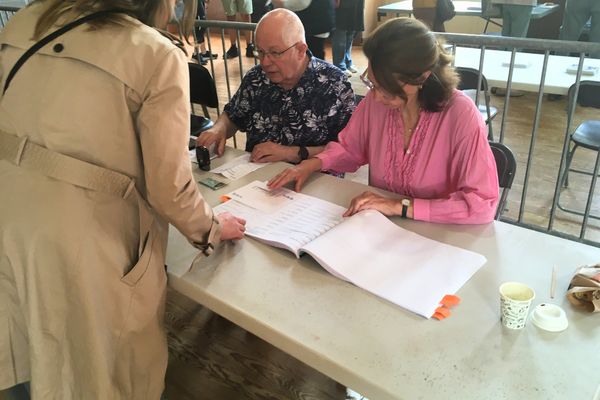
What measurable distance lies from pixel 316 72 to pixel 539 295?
4.23 feet

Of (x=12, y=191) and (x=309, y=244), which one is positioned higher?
(x=12, y=191)

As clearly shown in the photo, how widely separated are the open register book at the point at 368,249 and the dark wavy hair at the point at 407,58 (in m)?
0.38

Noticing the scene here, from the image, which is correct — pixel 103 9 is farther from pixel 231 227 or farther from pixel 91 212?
pixel 231 227

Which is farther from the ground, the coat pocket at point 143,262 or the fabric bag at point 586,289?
the coat pocket at point 143,262

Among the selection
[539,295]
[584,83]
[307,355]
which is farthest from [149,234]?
[584,83]

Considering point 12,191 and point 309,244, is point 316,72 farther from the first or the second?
point 12,191

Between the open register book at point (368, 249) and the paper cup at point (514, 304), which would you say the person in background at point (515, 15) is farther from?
the paper cup at point (514, 304)

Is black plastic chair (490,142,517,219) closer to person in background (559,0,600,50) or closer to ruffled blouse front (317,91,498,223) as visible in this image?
ruffled blouse front (317,91,498,223)

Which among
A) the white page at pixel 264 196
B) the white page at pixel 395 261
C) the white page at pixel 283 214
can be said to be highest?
the white page at pixel 395 261

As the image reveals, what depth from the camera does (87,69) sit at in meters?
0.92

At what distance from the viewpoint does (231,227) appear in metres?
1.23

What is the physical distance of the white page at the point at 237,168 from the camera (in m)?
1.68

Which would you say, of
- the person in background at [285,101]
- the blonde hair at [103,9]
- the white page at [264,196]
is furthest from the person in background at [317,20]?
the blonde hair at [103,9]

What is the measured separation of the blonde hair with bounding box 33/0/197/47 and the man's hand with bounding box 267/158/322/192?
0.64 meters
